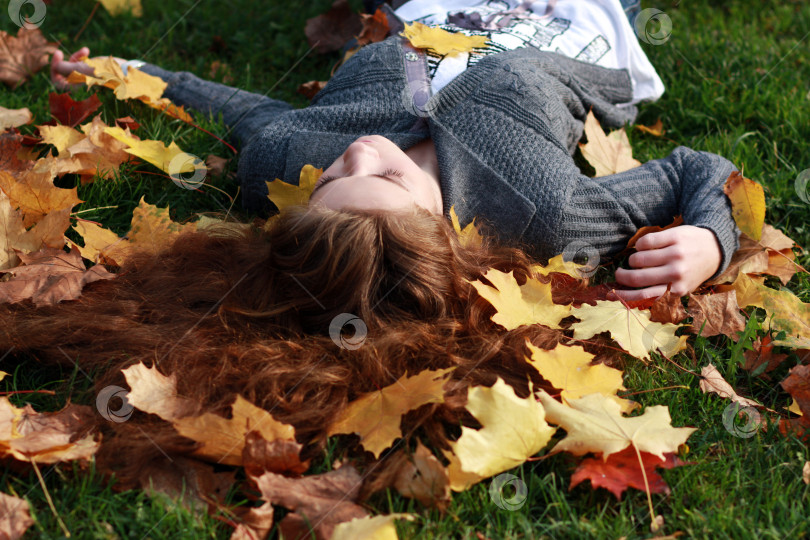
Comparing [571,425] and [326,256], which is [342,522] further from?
[326,256]

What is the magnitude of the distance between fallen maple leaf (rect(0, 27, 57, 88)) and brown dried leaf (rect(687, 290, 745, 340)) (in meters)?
2.89

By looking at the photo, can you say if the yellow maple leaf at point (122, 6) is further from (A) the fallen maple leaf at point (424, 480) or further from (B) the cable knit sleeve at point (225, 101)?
(A) the fallen maple leaf at point (424, 480)

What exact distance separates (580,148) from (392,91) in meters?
0.78

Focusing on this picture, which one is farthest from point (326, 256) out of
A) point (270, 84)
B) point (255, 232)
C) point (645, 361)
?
point (270, 84)

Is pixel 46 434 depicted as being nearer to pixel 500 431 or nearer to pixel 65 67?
pixel 500 431

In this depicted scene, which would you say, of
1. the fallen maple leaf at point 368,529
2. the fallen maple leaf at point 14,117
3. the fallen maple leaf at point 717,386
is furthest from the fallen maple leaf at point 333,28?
the fallen maple leaf at point 368,529

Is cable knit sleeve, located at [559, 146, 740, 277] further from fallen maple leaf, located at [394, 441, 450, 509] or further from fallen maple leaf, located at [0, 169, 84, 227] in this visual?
fallen maple leaf, located at [0, 169, 84, 227]

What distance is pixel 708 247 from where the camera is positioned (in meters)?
2.20

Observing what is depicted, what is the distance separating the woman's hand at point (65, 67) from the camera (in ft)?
9.76

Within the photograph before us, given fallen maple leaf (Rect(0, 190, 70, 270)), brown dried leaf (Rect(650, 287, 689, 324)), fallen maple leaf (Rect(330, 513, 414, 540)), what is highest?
fallen maple leaf (Rect(0, 190, 70, 270))

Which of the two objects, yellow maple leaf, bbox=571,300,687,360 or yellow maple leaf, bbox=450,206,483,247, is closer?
yellow maple leaf, bbox=571,300,687,360

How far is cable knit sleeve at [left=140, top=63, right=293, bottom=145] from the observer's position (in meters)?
2.80

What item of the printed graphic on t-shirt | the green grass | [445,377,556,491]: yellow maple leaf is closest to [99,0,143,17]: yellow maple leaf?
the green grass

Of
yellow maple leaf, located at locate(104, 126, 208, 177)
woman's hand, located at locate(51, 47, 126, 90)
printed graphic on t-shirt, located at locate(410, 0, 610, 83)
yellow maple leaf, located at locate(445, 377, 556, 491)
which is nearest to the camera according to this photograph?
yellow maple leaf, located at locate(445, 377, 556, 491)
